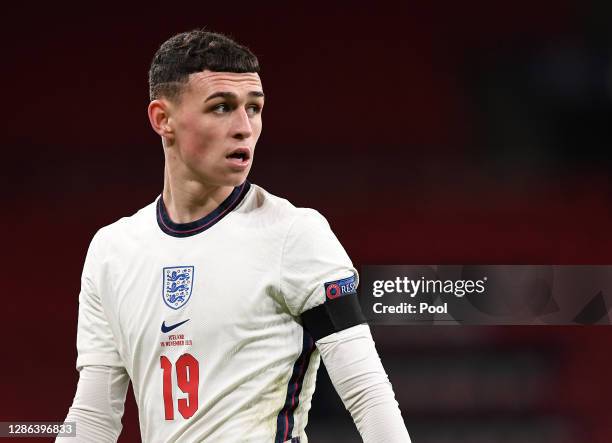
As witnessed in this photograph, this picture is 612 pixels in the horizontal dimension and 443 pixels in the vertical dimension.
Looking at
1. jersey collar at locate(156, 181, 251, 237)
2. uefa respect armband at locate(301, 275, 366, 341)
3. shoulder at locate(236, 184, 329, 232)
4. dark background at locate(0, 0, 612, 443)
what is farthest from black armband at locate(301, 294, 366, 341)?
dark background at locate(0, 0, 612, 443)

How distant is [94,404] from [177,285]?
11.1 inches

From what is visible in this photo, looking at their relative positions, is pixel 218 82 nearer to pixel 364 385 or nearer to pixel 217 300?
pixel 217 300

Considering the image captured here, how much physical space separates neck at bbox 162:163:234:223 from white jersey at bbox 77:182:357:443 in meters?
0.02

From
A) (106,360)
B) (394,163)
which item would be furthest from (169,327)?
(394,163)

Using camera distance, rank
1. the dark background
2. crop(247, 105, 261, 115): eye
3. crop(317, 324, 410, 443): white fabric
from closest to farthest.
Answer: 1. crop(317, 324, 410, 443): white fabric
2. crop(247, 105, 261, 115): eye
3. the dark background

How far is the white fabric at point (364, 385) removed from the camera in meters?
1.34

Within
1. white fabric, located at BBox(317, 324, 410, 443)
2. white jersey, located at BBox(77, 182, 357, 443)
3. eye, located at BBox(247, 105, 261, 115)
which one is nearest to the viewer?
white fabric, located at BBox(317, 324, 410, 443)

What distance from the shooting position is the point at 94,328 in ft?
5.34

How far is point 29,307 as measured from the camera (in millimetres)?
3352

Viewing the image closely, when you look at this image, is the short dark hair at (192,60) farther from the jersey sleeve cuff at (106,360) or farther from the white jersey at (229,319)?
the jersey sleeve cuff at (106,360)

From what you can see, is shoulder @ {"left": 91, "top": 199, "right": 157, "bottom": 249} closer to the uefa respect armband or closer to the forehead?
the forehead

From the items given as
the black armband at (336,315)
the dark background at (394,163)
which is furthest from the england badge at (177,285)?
the dark background at (394,163)

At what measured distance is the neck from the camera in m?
1.58

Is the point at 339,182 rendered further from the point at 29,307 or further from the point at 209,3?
the point at 29,307
